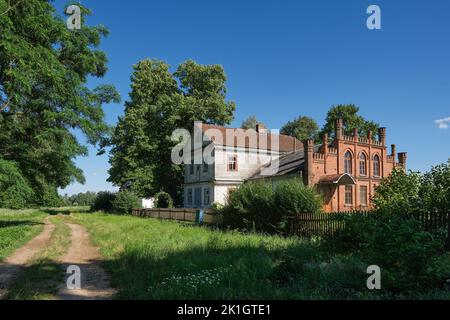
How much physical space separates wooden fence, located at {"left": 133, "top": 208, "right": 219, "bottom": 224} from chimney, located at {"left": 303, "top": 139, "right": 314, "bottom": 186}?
958 cm

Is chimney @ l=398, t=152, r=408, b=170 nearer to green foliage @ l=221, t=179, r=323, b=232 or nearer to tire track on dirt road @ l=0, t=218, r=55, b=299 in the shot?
green foliage @ l=221, t=179, r=323, b=232

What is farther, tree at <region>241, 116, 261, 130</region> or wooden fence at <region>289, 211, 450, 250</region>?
tree at <region>241, 116, 261, 130</region>

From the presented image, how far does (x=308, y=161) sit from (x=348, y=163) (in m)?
5.76

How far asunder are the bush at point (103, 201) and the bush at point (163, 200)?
20.6ft

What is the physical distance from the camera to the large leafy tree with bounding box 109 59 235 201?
151 feet

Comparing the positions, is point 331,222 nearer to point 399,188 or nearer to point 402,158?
point 399,188

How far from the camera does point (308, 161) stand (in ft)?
105

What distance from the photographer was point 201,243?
1362 cm

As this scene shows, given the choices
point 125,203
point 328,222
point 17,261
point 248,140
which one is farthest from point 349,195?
point 17,261

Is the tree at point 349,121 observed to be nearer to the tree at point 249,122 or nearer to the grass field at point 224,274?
the tree at point 249,122

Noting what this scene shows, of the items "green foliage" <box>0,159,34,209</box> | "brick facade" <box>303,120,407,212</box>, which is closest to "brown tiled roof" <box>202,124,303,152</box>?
"brick facade" <box>303,120,407,212</box>

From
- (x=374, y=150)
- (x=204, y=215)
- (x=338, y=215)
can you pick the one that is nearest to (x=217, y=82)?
(x=374, y=150)

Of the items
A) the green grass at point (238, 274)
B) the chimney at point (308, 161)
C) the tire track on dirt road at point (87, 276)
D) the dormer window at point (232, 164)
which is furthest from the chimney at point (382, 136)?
the tire track on dirt road at point (87, 276)
